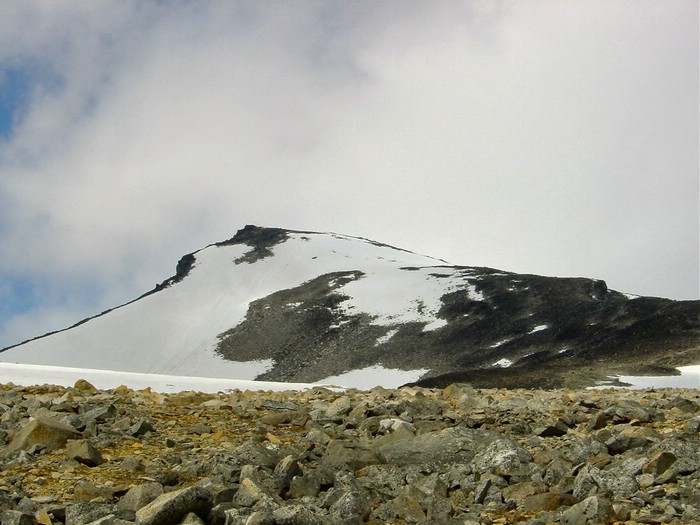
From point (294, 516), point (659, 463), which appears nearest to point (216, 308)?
point (659, 463)

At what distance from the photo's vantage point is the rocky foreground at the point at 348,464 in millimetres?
6082

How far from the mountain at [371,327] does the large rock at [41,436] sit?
30972 mm

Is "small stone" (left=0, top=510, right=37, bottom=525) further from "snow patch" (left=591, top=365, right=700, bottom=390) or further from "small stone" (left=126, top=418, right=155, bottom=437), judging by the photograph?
"snow patch" (left=591, top=365, right=700, bottom=390)

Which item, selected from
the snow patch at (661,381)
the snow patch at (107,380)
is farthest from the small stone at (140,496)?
the snow patch at (661,381)

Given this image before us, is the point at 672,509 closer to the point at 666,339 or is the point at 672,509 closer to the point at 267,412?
the point at 267,412

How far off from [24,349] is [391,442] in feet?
315

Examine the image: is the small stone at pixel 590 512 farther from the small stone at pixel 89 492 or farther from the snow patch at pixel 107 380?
the snow patch at pixel 107 380

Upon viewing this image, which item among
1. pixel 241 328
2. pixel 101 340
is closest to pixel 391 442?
pixel 241 328

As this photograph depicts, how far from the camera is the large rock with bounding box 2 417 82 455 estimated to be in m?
8.00

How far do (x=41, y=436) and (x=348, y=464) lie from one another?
3.70m

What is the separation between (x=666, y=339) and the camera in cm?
5316

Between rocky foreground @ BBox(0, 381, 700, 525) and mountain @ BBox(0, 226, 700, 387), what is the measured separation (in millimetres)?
27677

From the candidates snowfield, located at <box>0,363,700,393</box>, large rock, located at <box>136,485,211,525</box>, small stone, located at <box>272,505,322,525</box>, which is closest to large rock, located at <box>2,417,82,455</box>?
large rock, located at <box>136,485,211,525</box>

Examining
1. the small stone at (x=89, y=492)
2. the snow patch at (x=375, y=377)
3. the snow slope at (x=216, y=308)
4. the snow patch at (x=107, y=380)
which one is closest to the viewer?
the small stone at (x=89, y=492)
